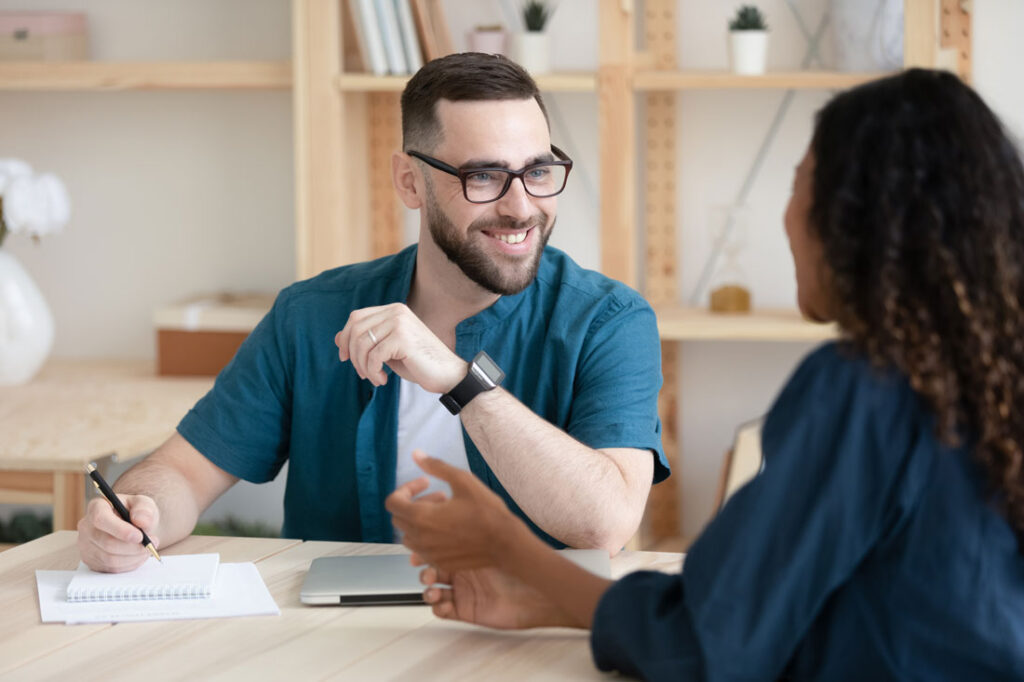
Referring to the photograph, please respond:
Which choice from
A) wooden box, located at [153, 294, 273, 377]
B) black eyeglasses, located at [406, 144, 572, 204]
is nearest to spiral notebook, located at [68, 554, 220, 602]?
black eyeglasses, located at [406, 144, 572, 204]

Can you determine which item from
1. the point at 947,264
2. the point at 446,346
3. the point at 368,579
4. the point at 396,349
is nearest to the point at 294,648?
the point at 368,579

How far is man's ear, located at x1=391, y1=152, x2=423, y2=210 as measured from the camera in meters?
1.70

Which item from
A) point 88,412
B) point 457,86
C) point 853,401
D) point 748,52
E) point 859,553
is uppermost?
point 748,52

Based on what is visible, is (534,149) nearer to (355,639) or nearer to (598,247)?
(355,639)

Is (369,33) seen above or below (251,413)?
above

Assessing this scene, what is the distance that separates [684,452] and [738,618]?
79.5 inches

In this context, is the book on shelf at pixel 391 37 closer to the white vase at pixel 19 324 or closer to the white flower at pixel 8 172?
the white flower at pixel 8 172

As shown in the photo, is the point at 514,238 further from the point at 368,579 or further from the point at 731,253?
the point at 731,253

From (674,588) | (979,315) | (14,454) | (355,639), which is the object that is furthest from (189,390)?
(979,315)

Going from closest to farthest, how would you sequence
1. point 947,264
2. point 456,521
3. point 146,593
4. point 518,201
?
point 947,264
point 456,521
point 146,593
point 518,201

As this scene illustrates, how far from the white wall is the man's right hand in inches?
63.6

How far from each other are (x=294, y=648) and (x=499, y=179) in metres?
0.73

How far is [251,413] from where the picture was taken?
63.6 inches

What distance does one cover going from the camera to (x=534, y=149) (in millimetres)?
1583
